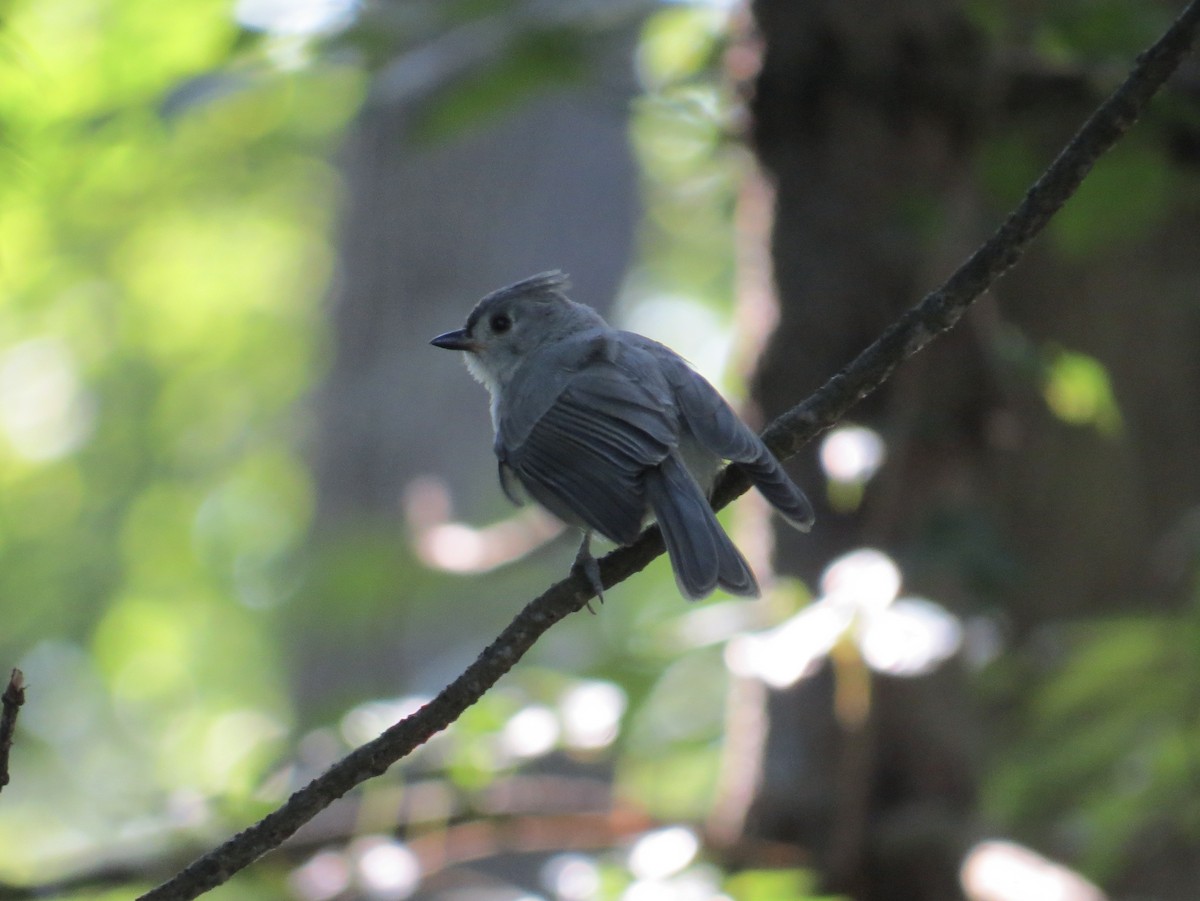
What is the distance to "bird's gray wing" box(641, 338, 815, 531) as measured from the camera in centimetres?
249

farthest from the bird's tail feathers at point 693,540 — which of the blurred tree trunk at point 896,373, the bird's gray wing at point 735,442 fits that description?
the blurred tree trunk at point 896,373

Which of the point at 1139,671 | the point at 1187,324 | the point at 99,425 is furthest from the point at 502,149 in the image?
the point at 99,425

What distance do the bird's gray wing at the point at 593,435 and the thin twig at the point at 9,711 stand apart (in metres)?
1.12

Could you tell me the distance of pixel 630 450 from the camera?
109 inches

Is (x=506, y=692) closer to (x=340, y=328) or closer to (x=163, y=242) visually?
(x=340, y=328)

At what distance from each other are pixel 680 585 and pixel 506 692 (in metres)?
1.03

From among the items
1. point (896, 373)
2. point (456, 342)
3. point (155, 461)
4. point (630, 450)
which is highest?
point (155, 461)

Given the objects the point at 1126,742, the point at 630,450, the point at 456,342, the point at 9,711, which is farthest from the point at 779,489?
the point at 456,342

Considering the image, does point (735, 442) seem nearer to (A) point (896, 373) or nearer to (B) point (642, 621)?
(B) point (642, 621)

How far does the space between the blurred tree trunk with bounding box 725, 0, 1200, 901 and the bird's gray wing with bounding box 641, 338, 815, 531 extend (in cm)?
78

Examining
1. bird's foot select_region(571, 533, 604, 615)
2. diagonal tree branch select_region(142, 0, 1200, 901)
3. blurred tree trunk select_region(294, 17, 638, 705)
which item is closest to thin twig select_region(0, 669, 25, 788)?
diagonal tree branch select_region(142, 0, 1200, 901)

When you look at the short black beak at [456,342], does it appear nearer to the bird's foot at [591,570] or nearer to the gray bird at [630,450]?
the gray bird at [630,450]

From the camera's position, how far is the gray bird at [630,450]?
2.51m

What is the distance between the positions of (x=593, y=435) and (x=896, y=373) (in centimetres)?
116
